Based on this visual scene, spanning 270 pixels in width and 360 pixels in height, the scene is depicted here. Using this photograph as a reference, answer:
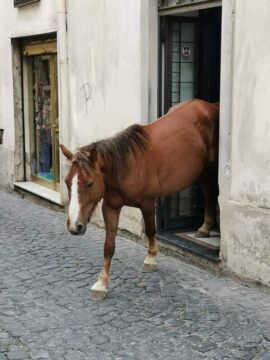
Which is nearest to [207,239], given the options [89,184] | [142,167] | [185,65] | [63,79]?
[142,167]

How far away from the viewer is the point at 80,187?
5035 millimetres

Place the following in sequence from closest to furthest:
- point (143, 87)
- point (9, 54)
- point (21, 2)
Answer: point (143, 87) < point (21, 2) < point (9, 54)

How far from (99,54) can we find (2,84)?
404cm

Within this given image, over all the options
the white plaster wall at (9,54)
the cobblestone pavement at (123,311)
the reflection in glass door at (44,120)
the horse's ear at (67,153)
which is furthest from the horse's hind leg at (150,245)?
the white plaster wall at (9,54)

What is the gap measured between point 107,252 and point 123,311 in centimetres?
66

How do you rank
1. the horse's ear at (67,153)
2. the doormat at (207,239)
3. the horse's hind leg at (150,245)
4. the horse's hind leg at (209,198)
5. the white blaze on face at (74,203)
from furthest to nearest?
the horse's hind leg at (209,198), the doormat at (207,239), the horse's hind leg at (150,245), the horse's ear at (67,153), the white blaze on face at (74,203)

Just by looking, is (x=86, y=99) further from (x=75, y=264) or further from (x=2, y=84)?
(x=2, y=84)

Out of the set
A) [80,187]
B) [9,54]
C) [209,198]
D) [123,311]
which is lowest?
[123,311]

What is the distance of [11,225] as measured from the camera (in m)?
8.54

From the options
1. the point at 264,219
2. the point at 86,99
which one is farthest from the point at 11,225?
the point at 264,219

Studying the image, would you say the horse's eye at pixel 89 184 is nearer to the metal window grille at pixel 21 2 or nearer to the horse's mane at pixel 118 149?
the horse's mane at pixel 118 149

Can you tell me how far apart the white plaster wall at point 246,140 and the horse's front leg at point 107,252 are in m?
1.11

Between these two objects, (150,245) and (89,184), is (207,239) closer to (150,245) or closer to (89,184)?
(150,245)

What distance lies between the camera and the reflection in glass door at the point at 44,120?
1004 centimetres
